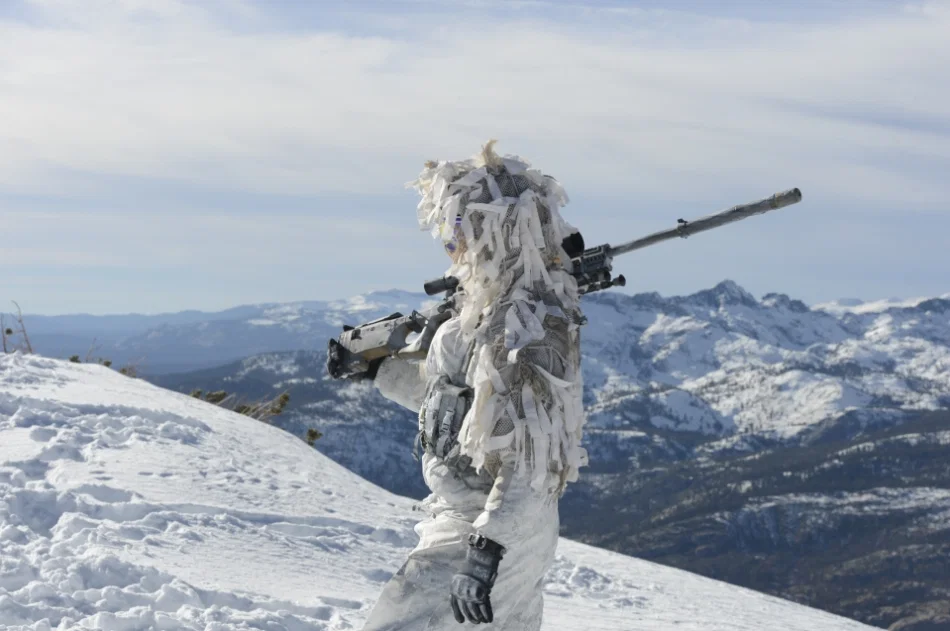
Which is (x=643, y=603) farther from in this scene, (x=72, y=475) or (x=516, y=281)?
(x=516, y=281)

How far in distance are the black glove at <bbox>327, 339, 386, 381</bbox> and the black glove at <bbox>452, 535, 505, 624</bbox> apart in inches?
65.9

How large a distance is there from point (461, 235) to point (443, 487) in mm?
1152

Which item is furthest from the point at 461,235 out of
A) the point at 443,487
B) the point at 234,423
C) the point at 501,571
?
the point at 234,423

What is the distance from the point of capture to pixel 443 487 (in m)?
5.25

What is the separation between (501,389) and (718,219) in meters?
1.33

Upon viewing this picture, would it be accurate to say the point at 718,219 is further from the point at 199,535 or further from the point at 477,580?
the point at 199,535

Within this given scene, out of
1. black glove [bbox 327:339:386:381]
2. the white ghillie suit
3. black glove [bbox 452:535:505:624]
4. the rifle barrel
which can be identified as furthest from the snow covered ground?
the rifle barrel

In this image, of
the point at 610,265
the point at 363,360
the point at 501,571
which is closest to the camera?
the point at 501,571

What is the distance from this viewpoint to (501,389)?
496 centimetres

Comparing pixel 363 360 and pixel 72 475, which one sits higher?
pixel 363 360

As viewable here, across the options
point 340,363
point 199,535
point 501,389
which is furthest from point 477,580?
point 199,535

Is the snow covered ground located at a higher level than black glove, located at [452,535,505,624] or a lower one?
lower

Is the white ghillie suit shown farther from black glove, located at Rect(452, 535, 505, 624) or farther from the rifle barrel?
the rifle barrel

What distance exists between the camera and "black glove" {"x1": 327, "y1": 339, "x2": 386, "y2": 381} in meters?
6.23
